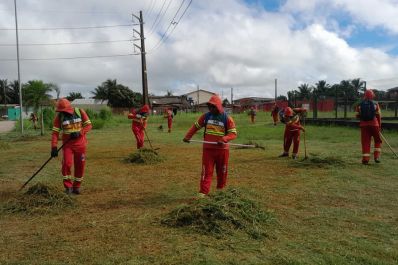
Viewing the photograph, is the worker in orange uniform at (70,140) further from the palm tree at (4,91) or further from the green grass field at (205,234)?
the palm tree at (4,91)

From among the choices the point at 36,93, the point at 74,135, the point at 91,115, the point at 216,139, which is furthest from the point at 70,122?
the point at 91,115

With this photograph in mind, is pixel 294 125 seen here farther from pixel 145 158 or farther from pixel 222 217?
pixel 222 217

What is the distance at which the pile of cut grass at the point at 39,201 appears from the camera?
667 centimetres

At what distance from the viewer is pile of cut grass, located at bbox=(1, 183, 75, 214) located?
6.67m

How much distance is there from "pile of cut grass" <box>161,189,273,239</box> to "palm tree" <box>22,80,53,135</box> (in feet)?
79.6

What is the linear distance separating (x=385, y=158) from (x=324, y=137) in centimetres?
771

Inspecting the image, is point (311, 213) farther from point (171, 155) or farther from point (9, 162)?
point (9, 162)

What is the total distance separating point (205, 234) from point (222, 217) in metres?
0.36

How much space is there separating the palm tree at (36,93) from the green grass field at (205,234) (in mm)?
17580

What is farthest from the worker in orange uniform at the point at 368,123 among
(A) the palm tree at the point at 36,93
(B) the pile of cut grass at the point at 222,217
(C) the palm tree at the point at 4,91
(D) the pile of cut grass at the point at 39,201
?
(C) the palm tree at the point at 4,91

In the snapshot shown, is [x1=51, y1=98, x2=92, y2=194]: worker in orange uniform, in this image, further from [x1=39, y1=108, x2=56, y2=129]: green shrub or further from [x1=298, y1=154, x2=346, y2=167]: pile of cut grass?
[x1=39, y1=108, x2=56, y2=129]: green shrub

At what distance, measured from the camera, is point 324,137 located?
64.7 ft

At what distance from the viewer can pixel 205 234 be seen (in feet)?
17.5

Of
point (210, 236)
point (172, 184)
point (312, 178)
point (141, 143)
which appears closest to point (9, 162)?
point (141, 143)
